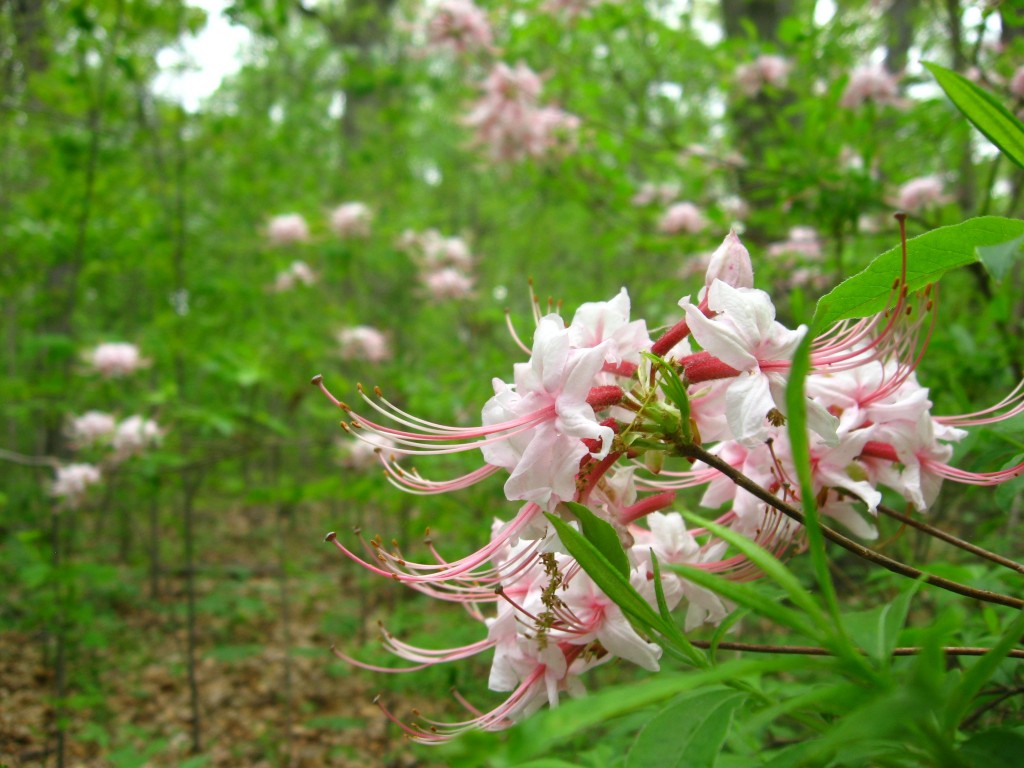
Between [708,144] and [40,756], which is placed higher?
[708,144]

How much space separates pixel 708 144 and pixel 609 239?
1.96m

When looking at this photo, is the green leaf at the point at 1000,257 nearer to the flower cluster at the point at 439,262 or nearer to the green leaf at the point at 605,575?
the green leaf at the point at 605,575

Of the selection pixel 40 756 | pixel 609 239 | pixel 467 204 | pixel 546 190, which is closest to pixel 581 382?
pixel 609 239

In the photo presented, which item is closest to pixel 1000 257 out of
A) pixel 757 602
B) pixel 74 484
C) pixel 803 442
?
pixel 803 442

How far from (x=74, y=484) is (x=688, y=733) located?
4.29 meters

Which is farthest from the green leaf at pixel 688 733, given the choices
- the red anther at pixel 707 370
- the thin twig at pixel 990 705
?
the thin twig at pixel 990 705

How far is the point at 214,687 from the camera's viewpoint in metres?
4.33

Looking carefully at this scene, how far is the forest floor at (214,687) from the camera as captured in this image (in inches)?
124

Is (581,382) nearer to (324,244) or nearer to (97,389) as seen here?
(324,244)

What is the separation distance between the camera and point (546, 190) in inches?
177

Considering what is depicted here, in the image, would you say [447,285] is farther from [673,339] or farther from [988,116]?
[988,116]

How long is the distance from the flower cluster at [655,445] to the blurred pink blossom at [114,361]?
4.06 m

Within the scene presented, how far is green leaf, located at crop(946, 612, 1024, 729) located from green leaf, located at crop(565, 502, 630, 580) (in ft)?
1.02

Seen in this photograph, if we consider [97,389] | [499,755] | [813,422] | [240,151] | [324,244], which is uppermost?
[240,151]
